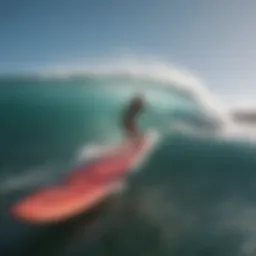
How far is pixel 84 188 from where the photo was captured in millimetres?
1223

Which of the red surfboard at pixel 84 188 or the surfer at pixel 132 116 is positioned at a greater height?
the surfer at pixel 132 116

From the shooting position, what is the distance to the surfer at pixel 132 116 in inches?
48.9

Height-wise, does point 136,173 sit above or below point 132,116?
below

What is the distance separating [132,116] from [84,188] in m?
0.21

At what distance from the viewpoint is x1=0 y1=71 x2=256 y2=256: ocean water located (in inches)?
46.7

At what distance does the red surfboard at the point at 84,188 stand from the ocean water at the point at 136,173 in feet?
0.06

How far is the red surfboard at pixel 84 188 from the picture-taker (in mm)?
1208

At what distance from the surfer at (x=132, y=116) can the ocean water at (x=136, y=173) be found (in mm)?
16

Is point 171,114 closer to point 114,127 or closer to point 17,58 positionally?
point 114,127

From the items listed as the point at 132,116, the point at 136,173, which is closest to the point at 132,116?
the point at 132,116

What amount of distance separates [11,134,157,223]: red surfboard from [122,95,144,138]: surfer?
0.02 m

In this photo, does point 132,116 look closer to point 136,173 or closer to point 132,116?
point 132,116

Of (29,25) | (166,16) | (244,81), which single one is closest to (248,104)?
(244,81)

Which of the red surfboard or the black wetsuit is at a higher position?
the black wetsuit
